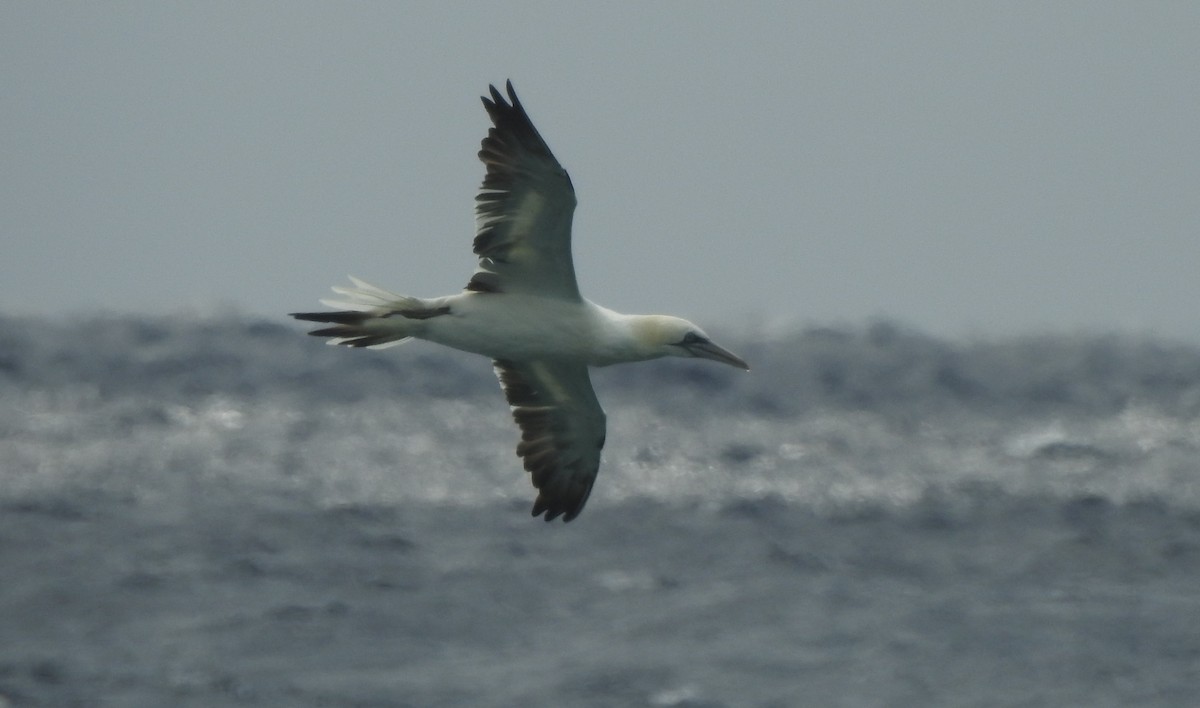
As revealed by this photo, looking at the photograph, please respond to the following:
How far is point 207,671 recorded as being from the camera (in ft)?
84.3

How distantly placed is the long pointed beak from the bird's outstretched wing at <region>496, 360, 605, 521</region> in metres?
1.12

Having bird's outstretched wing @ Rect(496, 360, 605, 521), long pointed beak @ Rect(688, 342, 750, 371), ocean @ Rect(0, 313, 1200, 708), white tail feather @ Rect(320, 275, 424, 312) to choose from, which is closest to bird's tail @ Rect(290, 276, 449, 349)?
white tail feather @ Rect(320, 275, 424, 312)

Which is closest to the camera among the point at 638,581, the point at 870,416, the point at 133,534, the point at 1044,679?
the point at 1044,679

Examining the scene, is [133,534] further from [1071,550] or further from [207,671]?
[1071,550]

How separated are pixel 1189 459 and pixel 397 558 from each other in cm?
1935

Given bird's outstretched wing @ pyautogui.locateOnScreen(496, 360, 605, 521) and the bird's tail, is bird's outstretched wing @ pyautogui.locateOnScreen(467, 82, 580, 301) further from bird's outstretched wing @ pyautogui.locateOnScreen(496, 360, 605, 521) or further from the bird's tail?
bird's outstretched wing @ pyautogui.locateOnScreen(496, 360, 605, 521)

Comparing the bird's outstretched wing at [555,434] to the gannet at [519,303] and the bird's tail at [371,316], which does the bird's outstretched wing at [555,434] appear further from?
the bird's tail at [371,316]

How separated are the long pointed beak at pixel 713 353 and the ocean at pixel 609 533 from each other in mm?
11471

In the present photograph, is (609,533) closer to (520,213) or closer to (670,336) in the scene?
(670,336)

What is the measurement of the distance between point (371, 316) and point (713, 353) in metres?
2.61

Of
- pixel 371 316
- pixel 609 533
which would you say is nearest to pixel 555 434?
pixel 371 316

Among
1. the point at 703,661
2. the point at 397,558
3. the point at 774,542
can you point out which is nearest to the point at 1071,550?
the point at 774,542

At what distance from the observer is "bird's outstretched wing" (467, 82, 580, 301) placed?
12.6m

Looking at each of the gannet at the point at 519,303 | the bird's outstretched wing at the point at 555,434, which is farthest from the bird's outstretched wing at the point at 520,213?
the bird's outstretched wing at the point at 555,434
